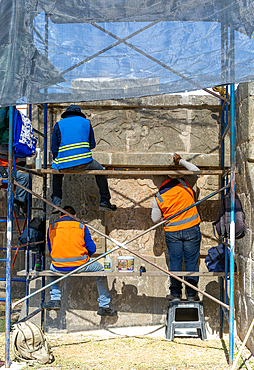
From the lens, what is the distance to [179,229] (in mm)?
4746

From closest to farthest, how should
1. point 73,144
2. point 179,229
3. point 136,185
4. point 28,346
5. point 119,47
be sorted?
point 119,47, point 28,346, point 73,144, point 179,229, point 136,185

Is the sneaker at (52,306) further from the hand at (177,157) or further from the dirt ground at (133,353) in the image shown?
the hand at (177,157)

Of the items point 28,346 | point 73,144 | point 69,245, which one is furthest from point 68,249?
point 73,144

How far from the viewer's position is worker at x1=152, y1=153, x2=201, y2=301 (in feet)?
15.6

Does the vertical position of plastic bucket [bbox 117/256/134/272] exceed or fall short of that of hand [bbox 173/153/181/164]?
it falls short

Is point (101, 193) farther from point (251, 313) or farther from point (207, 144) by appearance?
point (251, 313)

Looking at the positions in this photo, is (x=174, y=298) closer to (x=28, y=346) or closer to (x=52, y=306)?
(x=52, y=306)

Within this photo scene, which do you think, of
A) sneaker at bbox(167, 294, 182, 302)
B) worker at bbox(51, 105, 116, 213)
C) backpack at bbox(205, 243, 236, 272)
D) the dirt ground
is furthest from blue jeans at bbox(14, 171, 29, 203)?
backpack at bbox(205, 243, 236, 272)

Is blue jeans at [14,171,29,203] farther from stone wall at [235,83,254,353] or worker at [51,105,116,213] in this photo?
stone wall at [235,83,254,353]

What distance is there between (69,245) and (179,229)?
4.32ft

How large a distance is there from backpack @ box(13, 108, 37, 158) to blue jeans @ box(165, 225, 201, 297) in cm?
193

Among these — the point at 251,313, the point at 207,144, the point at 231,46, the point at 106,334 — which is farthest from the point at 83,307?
the point at 231,46

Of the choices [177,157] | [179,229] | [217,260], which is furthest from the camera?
[177,157]

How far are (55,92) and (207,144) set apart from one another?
8.05ft
